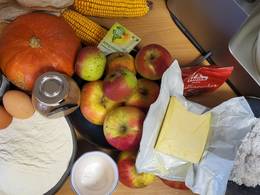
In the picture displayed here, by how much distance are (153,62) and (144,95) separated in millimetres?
58

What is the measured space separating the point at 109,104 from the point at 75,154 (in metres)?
0.11

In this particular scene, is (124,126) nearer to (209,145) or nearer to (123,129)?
(123,129)

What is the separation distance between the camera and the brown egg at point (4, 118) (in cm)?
66

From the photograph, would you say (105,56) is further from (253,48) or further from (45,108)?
(253,48)

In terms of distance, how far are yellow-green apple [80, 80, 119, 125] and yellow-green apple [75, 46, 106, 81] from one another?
16mm

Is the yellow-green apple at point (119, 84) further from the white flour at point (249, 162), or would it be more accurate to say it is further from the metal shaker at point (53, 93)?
the white flour at point (249, 162)

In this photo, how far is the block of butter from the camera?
609mm

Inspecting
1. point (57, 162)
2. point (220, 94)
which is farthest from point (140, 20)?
point (57, 162)

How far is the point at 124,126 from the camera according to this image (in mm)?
621

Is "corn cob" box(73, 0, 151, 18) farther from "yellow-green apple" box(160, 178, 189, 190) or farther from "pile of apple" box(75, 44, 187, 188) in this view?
"yellow-green apple" box(160, 178, 189, 190)

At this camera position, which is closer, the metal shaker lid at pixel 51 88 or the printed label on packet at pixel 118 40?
the metal shaker lid at pixel 51 88

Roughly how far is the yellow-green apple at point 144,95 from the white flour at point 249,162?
0.18 m

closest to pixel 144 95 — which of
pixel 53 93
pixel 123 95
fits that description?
pixel 123 95

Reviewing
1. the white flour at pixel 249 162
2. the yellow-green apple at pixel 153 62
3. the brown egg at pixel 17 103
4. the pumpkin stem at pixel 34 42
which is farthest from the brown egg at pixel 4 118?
the white flour at pixel 249 162
